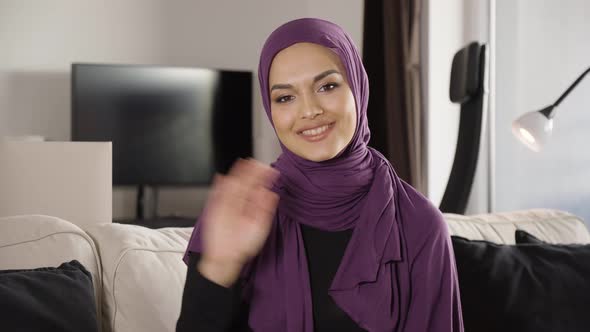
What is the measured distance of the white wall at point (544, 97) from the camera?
3.43 m

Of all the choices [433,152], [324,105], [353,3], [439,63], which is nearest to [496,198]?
[433,152]

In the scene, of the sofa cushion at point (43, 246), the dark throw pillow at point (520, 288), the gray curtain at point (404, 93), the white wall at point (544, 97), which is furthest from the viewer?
the gray curtain at point (404, 93)

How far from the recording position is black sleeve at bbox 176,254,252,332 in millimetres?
1202

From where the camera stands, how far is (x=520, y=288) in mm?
1571

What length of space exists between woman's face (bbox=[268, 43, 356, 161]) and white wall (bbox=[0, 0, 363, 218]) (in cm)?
357

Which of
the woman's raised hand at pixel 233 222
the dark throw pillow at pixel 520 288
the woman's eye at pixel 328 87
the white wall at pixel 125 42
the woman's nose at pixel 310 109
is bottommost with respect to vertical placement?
the dark throw pillow at pixel 520 288

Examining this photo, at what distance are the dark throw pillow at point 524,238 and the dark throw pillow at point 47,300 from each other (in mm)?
1023

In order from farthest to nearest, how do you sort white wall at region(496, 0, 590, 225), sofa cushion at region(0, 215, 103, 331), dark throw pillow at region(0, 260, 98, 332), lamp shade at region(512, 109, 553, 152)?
white wall at region(496, 0, 590, 225), lamp shade at region(512, 109, 553, 152), sofa cushion at region(0, 215, 103, 331), dark throw pillow at region(0, 260, 98, 332)

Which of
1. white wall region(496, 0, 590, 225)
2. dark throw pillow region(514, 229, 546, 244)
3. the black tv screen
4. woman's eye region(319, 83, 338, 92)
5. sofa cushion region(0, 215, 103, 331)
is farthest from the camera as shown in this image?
the black tv screen

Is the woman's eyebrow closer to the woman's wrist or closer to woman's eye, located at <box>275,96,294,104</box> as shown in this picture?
woman's eye, located at <box>275,96,294,104</box>

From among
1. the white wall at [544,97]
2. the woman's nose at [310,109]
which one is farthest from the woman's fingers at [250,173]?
the white wall at [544,97]

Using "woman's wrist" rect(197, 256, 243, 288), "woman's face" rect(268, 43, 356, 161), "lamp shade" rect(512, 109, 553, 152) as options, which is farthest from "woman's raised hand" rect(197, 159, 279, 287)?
"lamp shade" rect(512, 109, 553, 152)

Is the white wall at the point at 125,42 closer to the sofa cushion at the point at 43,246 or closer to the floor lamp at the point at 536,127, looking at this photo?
the floor lamp at the point at 536,127

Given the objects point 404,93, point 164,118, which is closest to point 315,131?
point 404,93
